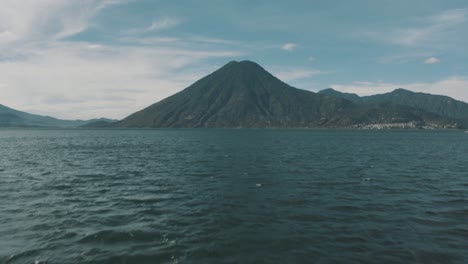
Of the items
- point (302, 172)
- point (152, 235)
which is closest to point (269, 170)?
point (302, 172)

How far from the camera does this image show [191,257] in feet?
56.4

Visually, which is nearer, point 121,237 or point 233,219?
point 121,237

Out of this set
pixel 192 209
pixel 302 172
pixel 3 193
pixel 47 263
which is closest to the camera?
pixel 47 263

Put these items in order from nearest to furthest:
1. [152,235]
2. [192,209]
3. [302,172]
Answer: [152,235] → [192,209] → [302,172]

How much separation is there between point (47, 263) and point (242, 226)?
512 inches

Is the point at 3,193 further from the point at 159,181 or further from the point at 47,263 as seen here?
the point at 47,263

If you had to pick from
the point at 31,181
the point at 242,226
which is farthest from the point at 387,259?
the point at 31,181

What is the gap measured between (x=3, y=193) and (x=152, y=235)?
24303mm

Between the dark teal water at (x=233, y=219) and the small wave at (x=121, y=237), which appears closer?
the dark teal water at (x=233, y=219)

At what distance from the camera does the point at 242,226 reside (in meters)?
22.5

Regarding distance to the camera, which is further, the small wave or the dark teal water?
the small wave

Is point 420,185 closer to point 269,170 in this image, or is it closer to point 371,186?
point 371,186

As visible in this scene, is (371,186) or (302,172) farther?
(302,172)

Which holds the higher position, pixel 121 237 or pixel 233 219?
pixel 121 237
